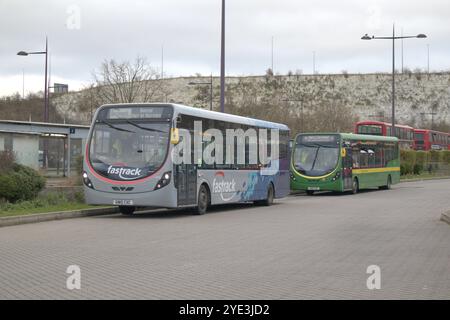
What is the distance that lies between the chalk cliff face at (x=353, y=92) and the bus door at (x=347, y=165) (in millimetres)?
70113

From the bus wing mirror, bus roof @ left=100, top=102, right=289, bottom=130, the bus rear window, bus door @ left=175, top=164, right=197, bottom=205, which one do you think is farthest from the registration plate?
the bus rear window

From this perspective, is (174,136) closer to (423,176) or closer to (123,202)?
(123,202)

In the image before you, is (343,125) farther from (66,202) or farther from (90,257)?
(90,257)

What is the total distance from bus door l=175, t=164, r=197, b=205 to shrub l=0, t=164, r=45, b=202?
4482 millimetres

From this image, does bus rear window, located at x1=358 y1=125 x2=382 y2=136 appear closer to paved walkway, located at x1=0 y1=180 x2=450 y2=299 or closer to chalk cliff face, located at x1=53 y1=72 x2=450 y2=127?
paved walkway, located at x1=0 y1=180 x2=450 y2=299

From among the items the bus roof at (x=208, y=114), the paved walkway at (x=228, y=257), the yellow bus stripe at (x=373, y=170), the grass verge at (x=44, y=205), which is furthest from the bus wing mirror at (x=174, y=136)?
the yellow bus stripe at (x=373, y=170)

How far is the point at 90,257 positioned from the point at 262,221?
28.0ft

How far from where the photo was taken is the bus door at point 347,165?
35.3 m

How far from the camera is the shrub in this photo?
67.7 ft

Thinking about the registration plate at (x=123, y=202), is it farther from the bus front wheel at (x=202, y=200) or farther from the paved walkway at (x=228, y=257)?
the bus front wheel at (x=202, y=200)

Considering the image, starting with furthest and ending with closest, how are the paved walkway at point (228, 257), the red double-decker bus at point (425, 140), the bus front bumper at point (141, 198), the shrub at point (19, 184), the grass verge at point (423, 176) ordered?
the red double-decker bus at point (425, 140) → the grass verge at point (423, 176) → the shrub at point (19, 184) → the bus front bumper at point (141, 198) → the paved walkway at point (228, 257)

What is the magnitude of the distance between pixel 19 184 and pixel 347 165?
19.4 m
